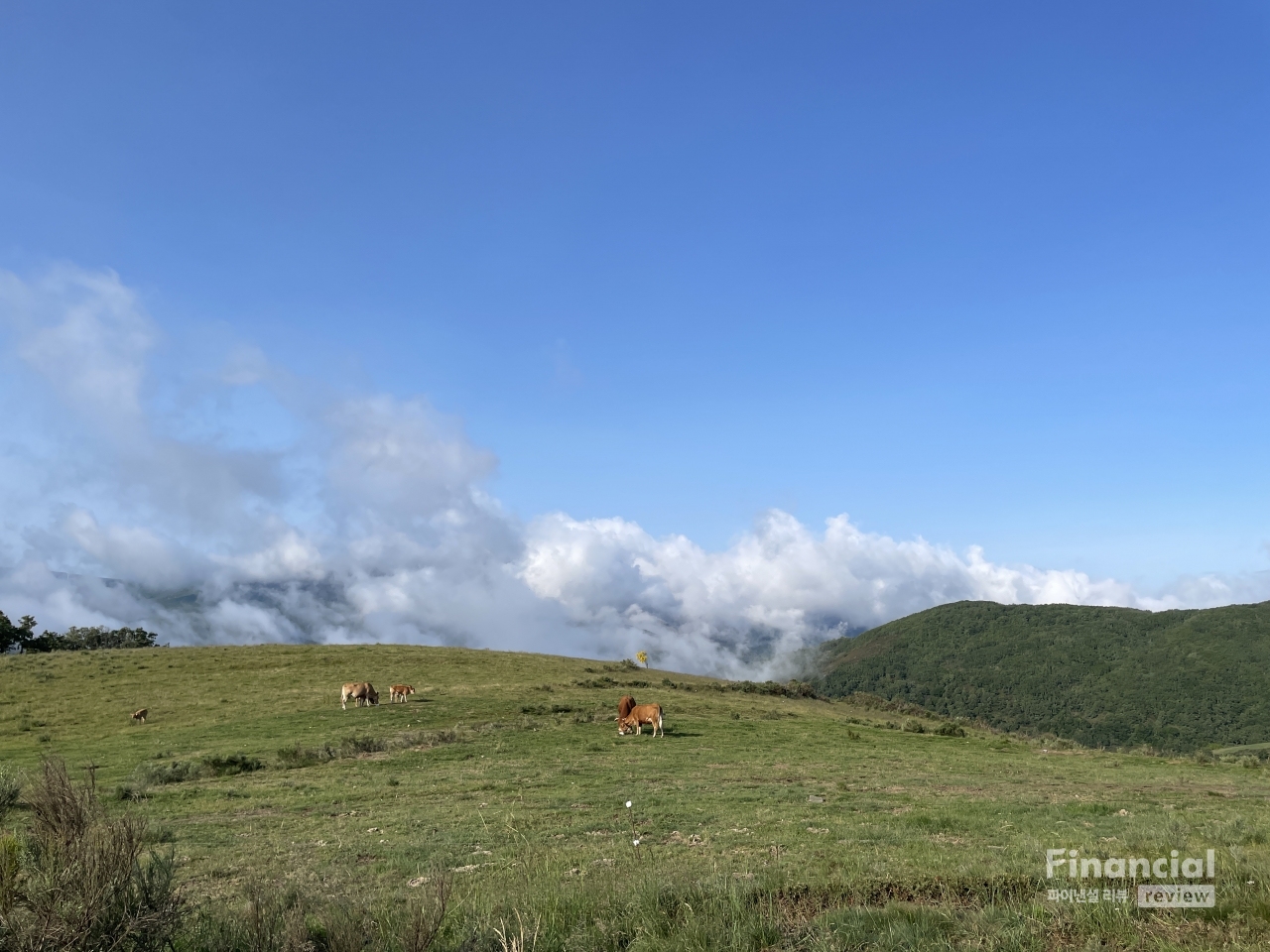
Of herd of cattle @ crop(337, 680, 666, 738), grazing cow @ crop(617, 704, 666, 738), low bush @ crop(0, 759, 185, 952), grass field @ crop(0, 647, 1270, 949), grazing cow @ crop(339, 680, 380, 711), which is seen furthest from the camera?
grazing cow @ crop(339, 680, 380, 711)

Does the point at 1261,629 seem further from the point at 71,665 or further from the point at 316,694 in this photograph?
the point at 71,665

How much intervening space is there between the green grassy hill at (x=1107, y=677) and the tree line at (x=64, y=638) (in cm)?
11918

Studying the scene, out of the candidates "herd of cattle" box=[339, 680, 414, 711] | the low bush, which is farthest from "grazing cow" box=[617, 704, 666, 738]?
the low bush

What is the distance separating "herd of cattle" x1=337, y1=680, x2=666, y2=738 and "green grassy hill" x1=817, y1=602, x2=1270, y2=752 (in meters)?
80.0

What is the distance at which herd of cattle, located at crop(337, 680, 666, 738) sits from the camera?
32.0 meters

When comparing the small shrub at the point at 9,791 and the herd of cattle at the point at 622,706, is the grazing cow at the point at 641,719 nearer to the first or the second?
the herd of cattle at the point at 622,706

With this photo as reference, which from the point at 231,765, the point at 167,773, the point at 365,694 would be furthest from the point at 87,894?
the point at 365,694

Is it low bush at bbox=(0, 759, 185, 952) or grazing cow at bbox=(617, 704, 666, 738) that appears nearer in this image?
low bush at bbox=(0, 759, 185, 952)

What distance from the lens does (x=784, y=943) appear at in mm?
6945

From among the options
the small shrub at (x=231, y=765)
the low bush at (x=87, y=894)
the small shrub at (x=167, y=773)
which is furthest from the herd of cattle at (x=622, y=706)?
the low bush at (x=87, y=894)

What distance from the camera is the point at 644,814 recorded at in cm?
1556

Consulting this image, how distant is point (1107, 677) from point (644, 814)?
160 meters

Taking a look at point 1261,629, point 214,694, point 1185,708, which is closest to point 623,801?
point 214,694

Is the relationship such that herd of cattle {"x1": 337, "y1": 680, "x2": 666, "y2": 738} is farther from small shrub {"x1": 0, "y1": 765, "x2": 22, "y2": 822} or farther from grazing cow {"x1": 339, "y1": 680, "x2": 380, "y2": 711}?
small shrub {"x1": 0, "y1": 765, "x2": 22, "y2": 822}
